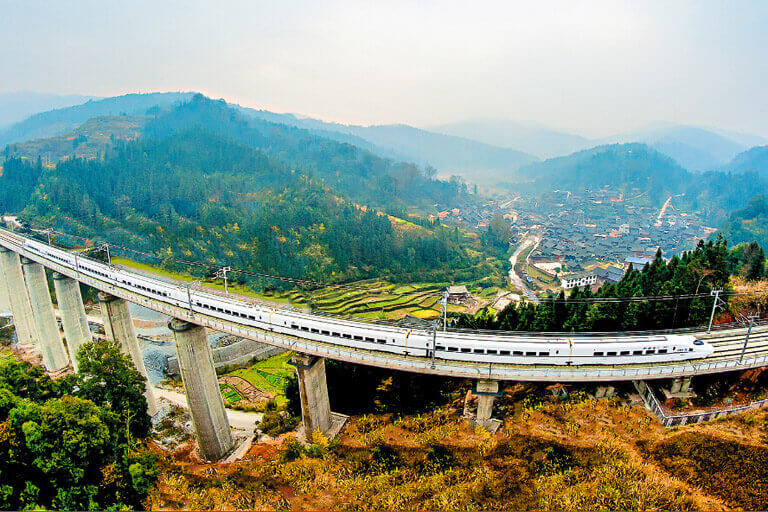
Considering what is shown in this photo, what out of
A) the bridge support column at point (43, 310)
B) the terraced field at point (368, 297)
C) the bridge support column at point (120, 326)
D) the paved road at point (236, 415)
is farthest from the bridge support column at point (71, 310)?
the terraced field at point (368, 297)

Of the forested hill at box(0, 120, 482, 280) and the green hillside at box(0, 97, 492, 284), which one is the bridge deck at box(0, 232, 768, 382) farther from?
the green hillside at box(0, 97, 492, 284)

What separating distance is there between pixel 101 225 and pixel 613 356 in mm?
81169

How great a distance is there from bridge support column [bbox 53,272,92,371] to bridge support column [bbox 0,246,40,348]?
6.83 metres

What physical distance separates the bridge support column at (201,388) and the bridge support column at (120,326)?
7094mm

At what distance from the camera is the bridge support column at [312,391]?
68.7ft

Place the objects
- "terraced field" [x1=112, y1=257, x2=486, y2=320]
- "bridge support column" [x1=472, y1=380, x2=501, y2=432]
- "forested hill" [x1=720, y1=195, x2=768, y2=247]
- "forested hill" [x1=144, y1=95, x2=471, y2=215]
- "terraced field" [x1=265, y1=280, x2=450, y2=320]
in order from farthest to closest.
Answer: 1. "forested hill" [x1=144, y1=95, x2=471, y2=215]
2. "forested hill" [x1=720, y1=195, x2=768, y2=247]
3. "terraced field" [x1=112, y1=257, x2=486, y2=320]
4. "terraced field" [x1=265, y1=280, x2=450, y2=320]
5. "bridge support column" [x1=472, y1=380, x2=501, y2=432]

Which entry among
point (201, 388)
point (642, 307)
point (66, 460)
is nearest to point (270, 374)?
point (201, 388)

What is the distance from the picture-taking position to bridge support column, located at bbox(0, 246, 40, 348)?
126 feet

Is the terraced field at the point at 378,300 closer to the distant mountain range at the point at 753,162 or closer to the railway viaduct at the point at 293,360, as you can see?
the railway viaduct at the point at 293,360

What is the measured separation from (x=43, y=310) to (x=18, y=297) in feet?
21.3

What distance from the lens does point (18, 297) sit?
132 ft

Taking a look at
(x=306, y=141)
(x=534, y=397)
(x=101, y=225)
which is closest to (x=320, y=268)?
(x=101, y=225)

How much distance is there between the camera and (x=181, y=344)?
23906 millimetres

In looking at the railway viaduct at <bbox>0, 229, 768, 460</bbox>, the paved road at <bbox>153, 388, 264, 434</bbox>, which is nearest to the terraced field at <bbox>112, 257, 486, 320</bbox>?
the paved road at <bbox>153, 388, 264, 434</bbox>
